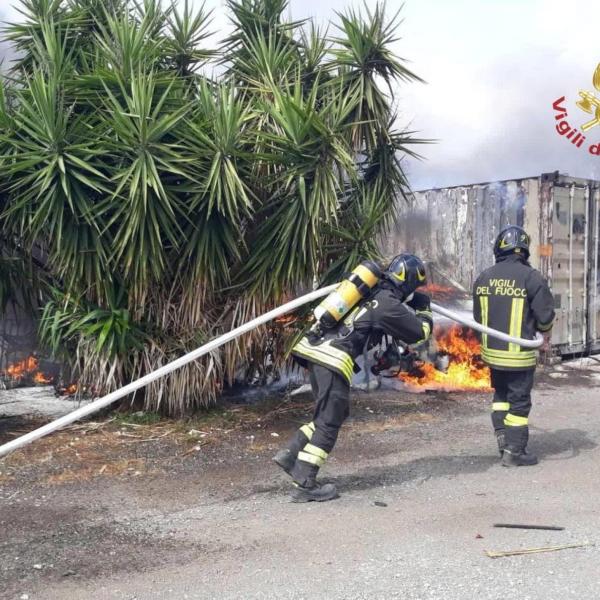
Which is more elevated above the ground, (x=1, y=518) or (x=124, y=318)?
(x=124, y=318)

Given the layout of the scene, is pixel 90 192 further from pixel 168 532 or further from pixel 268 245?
pixel 168 532

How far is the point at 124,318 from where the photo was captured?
5.91m

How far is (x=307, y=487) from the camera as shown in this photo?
172 inches

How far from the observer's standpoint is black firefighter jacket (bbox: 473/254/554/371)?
5.18m

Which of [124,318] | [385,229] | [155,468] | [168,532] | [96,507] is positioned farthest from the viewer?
[385,229]

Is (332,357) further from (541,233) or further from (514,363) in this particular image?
(541,233)

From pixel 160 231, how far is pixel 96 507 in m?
2.42

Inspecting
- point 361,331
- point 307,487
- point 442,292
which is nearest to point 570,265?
point 442,292

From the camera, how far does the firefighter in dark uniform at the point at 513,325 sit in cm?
515

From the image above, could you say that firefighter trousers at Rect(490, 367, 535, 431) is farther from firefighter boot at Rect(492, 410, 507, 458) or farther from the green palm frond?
the green palm frond

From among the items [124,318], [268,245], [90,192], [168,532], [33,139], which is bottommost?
[168,532]

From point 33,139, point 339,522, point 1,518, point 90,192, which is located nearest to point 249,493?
point 339,522

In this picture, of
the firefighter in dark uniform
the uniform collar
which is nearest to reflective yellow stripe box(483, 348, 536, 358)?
the firefighter in dark uniform

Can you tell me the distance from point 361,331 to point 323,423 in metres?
0.64
